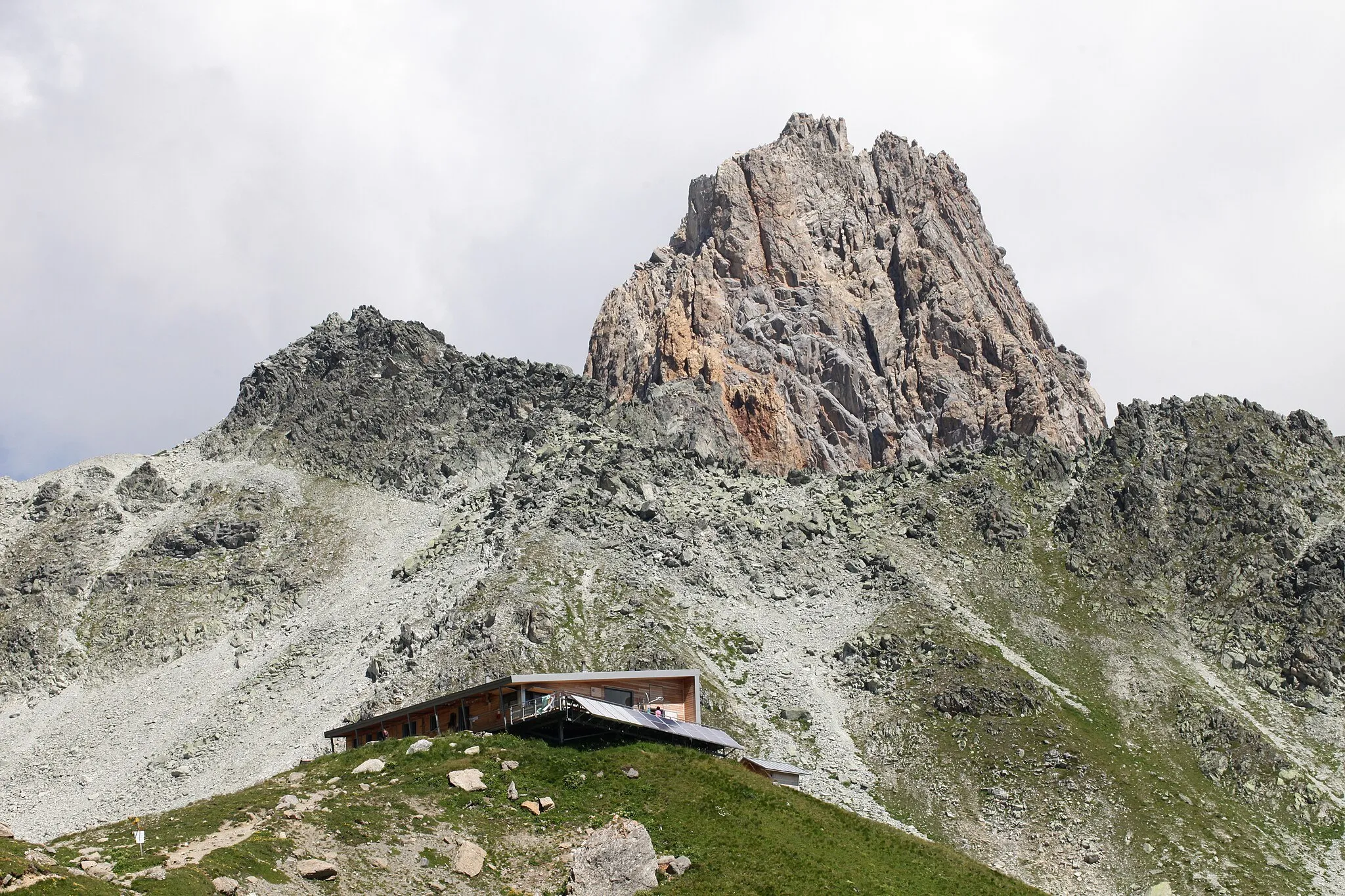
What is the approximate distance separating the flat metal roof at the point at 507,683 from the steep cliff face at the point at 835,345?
104 m

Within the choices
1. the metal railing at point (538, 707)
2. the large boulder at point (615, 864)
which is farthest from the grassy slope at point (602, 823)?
the metal railing at point (538, 707)

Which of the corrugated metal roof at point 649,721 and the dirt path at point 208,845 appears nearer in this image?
the dirt path at point 208,845

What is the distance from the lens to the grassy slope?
130 ft

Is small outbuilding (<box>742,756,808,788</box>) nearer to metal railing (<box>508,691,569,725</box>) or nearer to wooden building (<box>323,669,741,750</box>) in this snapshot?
wooden building (<box>323,669,741,750</box>)

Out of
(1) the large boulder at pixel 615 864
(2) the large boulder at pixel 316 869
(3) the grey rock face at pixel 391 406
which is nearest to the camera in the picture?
(2) the large boulder at pixel 316 869

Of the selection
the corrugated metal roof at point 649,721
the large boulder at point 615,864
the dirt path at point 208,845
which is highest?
the corrugated metal roof at point 649,721

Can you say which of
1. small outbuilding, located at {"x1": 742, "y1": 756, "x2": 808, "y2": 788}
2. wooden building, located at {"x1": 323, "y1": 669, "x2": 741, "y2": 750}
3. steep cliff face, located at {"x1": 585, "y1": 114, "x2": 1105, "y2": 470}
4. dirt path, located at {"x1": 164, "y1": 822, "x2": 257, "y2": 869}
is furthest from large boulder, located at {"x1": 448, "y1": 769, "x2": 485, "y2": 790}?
steep cliff face, located at {"x1": 585, "y1": 114, "x2": 1105, "y2": 470}

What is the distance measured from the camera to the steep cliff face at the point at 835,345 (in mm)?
176500

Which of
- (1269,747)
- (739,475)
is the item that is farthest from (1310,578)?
(739,475)

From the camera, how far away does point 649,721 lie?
184ft

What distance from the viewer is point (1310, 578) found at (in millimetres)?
109438

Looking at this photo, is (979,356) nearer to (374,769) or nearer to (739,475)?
(739,475)

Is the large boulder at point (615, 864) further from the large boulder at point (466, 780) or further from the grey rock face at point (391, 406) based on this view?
the grey rock face at point (391, 406)

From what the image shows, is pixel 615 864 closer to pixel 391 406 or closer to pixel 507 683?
pixel 507 683
